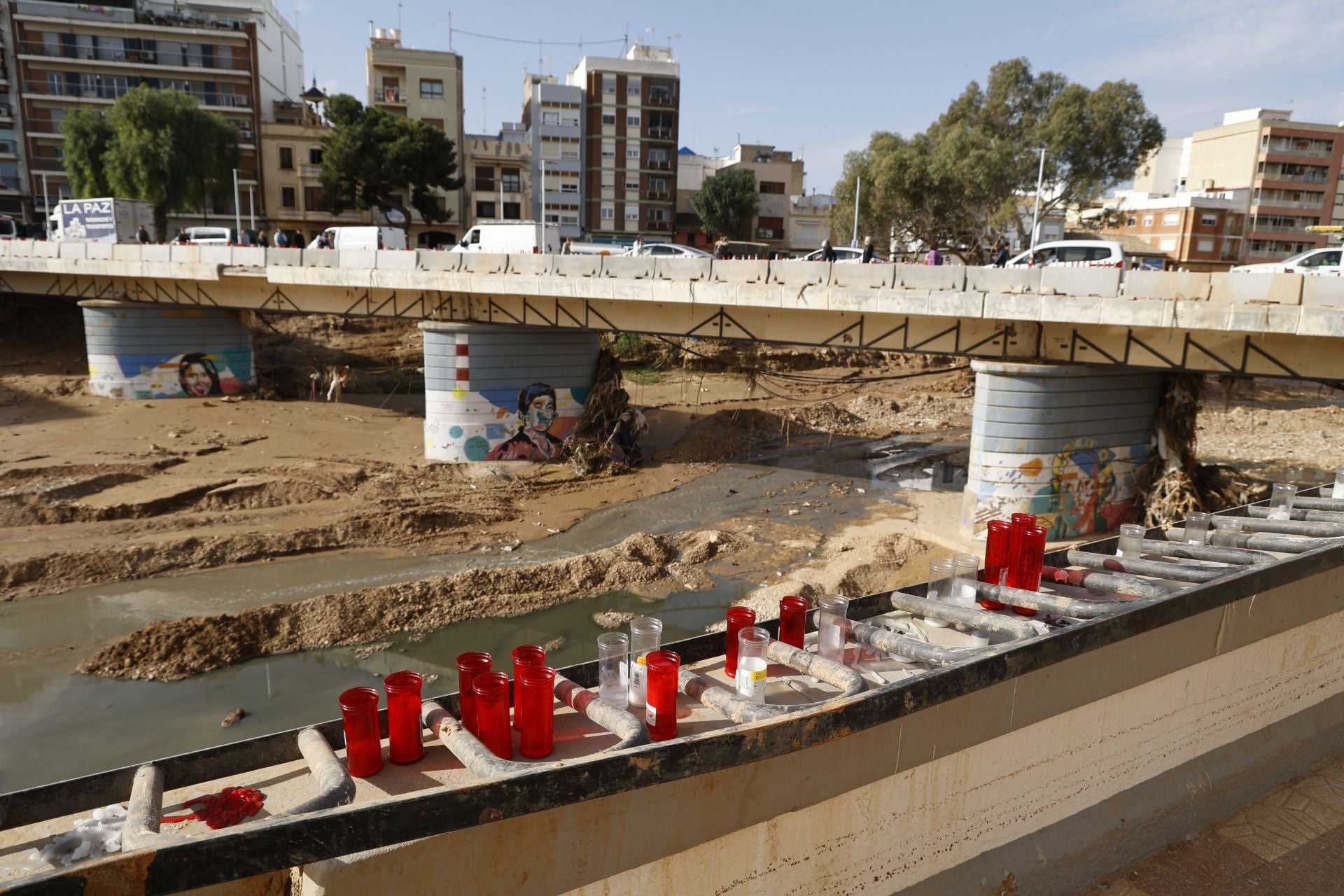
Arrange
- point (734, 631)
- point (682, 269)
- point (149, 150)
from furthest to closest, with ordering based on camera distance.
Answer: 1. point (149, 150)
2. point (682, 269)
3. point (734, 631)

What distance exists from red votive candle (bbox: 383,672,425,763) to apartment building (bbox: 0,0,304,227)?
5629cm

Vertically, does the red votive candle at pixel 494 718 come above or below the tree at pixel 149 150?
below

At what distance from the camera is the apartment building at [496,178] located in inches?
2340

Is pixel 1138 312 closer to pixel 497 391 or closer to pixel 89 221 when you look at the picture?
pixel 497 391

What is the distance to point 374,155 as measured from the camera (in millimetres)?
47594

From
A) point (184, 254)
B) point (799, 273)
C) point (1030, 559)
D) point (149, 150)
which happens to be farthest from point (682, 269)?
point (149, 150)

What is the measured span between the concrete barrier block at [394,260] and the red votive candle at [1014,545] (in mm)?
20083

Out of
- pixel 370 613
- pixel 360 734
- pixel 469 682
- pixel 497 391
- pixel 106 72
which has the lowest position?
pixel 370 613

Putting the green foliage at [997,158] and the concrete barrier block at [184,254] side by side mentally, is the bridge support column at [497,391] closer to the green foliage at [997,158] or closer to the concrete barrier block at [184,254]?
the concrete barrier block at [184,254]

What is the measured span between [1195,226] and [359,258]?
58247mm

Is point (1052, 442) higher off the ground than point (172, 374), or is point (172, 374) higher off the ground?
point (1052, 442)

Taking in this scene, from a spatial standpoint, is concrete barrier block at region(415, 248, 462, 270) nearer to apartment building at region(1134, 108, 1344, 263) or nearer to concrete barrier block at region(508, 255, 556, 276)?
concrete barrier block at region(508, 255, 556, 276)

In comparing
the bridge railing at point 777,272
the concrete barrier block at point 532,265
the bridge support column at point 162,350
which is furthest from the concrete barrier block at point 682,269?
the bridge support column at point 162,350

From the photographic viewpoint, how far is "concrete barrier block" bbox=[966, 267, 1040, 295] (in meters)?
15.5
